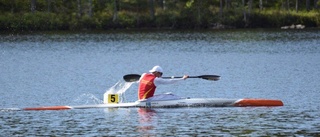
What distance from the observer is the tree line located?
106m

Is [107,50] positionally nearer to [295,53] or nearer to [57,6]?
[295,53]

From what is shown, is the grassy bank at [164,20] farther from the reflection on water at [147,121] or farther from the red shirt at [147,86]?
the reflection on water at [147,121]

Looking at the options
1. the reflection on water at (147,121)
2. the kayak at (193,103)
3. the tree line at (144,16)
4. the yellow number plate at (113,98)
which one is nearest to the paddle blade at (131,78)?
the yellow number plate at (113,98)

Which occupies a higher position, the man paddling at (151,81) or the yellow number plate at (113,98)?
the man paddling at (151,81)

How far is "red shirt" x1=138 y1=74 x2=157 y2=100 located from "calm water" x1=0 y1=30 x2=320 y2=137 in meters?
0.95

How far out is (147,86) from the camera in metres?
36.7

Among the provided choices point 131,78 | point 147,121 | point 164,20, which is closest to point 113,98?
point 131,78

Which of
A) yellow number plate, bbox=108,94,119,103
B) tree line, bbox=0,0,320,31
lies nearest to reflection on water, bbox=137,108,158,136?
yellow number plate, bbox=108,94,119,103

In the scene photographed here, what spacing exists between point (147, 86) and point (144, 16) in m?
72.1

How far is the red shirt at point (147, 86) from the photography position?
3659cm

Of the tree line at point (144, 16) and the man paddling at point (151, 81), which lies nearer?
the man paddling at point (151, 81)

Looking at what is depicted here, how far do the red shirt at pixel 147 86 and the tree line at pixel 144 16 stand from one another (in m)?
69.4

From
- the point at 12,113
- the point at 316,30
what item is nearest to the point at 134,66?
the point at 12,113

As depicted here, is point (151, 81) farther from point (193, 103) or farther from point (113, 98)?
point (113, 98)
